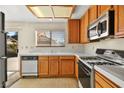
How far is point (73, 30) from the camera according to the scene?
23.0 feet

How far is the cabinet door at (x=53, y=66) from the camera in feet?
21.5

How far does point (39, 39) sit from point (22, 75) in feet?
5.05

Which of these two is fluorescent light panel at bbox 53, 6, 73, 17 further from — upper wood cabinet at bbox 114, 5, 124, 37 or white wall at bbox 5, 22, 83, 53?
white wall at bbox 5, 22, 83, 53

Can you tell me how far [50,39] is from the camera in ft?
24.5

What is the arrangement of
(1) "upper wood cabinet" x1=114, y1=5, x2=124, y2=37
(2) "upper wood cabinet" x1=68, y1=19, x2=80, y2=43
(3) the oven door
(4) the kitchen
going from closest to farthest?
(1) "upper wood cabinet" x1=114, y1=5, x2=124, y2=37 < (3) the oven door < (4) the kitchen < (2) "upper wood cabinet" x1=68, y1=19, x2=80, y2=43

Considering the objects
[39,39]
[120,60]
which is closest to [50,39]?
[39,39]

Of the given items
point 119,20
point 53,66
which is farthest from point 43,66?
point 119,20

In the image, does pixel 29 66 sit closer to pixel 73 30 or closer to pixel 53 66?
pixel 53 66

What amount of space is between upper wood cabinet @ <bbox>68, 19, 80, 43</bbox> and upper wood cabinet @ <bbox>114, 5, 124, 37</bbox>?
443 centimetres

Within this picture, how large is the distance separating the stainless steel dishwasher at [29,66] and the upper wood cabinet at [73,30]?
56.0 inches

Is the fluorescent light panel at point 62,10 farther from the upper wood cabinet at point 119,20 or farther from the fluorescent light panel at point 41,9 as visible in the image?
the upper wood cabinet at point 119,20

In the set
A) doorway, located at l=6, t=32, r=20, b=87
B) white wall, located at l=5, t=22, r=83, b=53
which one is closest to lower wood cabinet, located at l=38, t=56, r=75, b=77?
white wall, located at l=5, t=22, r=83, b=53

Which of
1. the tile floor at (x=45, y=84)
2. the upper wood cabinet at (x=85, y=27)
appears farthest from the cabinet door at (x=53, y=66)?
the upper wood cabinet at (x=85, y=27)

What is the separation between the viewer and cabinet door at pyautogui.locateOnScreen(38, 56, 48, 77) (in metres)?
6.55
